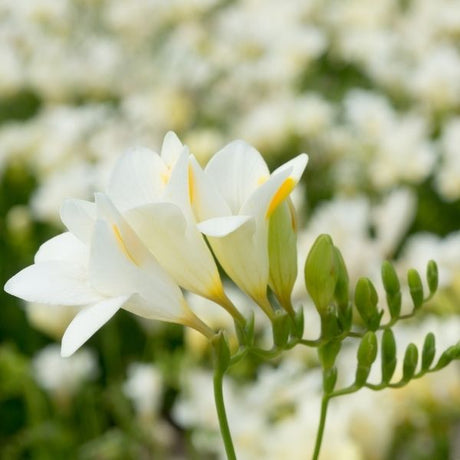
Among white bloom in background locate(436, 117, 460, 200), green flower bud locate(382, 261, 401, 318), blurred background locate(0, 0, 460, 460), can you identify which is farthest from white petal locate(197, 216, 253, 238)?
white bloom in background locate(436, 117, 460, 200)

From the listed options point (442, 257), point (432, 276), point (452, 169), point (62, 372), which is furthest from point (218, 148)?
point (432, 276)

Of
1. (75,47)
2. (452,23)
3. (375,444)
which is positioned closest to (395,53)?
(452,23)

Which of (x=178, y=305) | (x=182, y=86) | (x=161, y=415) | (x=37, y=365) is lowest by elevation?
(x=161, y=415)

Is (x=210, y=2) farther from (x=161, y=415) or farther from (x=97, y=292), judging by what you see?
(x=97, y=292)

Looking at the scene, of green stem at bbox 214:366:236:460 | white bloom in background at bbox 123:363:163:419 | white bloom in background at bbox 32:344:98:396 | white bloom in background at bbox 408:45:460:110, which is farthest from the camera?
white bloom in background at bbox 408:45:460:110

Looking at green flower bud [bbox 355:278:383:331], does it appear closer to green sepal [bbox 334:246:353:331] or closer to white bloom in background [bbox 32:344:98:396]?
green sepal [bbox 334:246:353:331]

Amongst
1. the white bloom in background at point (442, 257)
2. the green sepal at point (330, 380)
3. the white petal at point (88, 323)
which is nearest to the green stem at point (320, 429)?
the green sepal at point (330, 380)

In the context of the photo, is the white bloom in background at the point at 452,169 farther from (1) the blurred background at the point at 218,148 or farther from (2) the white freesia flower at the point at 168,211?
(2) the white freesia flower at the point at 168,211
